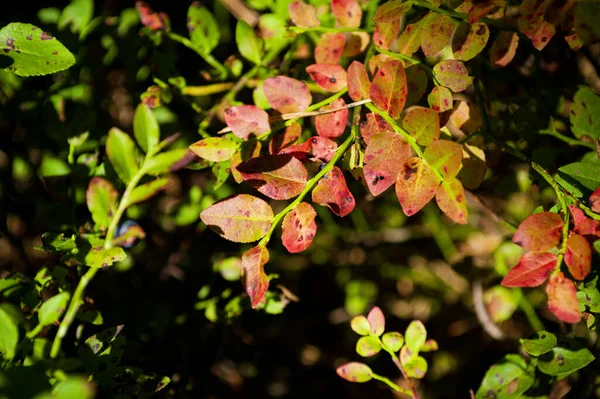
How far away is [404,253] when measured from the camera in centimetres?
155

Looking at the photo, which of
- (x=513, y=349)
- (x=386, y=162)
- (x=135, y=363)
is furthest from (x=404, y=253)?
(x=386, y=162)

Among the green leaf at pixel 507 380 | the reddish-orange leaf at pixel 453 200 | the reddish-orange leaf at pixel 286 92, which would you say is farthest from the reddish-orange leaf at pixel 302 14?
the green leaf at pixel 507 380

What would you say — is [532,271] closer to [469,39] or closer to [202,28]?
[469,39]

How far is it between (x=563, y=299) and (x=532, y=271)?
0.14 ft

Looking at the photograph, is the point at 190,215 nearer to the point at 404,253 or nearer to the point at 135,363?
the point at 135,363

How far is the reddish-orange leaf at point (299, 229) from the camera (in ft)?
1.95

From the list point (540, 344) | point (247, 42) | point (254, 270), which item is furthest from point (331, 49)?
point (540, 344)

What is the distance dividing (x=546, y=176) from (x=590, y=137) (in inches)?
10.4

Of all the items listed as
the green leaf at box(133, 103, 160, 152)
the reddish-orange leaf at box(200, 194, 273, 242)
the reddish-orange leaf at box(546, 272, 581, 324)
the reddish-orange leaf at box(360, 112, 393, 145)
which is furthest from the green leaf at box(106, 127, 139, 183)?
the reddish-orange leaf at box(546, 272, 581, 324)

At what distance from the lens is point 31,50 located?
0.62 m

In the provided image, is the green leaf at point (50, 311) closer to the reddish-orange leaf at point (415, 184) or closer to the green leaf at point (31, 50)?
the green leaf at point (31, 50)

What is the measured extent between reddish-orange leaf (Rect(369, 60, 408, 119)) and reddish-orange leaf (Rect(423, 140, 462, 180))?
6cm

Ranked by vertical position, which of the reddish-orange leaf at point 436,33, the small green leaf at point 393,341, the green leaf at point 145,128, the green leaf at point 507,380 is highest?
the reddish-orange leaf at point 436,33

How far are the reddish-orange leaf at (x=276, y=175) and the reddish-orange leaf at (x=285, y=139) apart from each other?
0.08 meters
